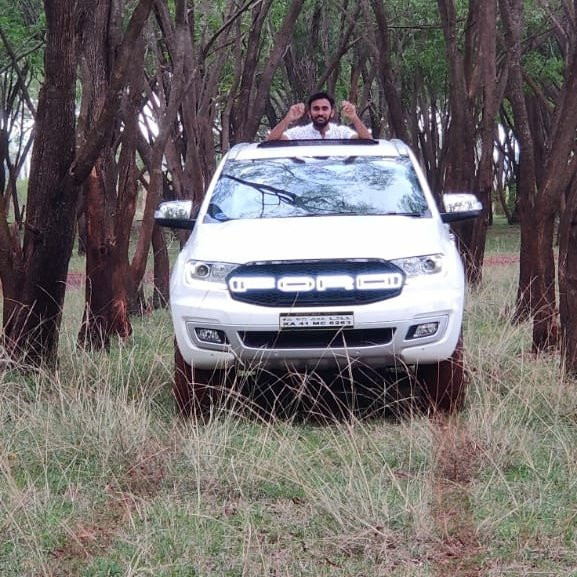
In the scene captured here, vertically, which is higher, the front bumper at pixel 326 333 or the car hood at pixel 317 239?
the car hood at pixel 317 239

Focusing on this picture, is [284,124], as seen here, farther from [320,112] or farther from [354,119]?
[354,119]

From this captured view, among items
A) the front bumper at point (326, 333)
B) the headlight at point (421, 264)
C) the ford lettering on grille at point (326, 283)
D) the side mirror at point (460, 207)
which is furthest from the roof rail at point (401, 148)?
the ford lettering on grille at point (326, 283)

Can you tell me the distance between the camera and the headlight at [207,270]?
18.8 ft

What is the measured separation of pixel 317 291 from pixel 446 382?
39.5 inches

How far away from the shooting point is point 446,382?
19.3ft

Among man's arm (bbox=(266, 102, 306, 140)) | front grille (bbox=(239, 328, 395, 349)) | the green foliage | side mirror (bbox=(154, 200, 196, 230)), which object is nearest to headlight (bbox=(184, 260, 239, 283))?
front grille (bbox=(239, 328, 395, 349))

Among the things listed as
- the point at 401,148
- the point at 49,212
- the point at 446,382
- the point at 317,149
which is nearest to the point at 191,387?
the point at 446,382

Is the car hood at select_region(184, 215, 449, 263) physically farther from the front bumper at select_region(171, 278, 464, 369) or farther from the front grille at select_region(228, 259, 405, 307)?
the front bumper at select_region(171, 278, 464, 369)

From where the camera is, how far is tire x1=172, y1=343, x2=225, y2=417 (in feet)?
19.4

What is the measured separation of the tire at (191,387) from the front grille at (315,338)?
39cm

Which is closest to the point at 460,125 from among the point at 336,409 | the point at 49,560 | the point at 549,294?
the point at 549,294

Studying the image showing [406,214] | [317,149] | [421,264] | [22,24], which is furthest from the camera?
[22,24]

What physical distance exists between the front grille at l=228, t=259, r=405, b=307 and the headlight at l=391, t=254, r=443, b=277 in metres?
0.05

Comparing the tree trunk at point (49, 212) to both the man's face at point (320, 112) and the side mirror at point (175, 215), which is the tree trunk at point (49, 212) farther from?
the man's face at point (320, 112)
